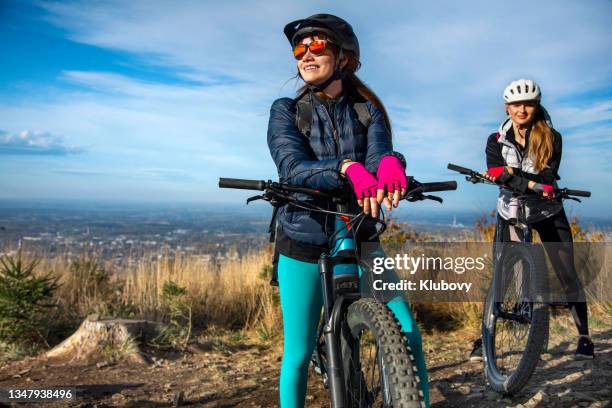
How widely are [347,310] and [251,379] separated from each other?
280 cm

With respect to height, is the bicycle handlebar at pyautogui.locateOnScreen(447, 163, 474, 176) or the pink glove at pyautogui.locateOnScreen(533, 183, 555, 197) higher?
the bicycle handlebar at pyautogui.locateOnScreen(447, 163, 474, 176)

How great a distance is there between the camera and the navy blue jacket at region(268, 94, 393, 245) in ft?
8.11

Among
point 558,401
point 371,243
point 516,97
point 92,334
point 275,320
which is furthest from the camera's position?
point 275,320

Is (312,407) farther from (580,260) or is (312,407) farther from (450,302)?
(580,260)

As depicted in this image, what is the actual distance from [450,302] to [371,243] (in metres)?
4.45

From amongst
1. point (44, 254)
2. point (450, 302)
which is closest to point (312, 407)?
point (450, 302)

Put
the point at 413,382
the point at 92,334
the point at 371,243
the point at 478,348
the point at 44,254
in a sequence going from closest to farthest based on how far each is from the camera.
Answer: the point at 413,382
the point at 371,243
the point at 478,348
the point at 92,334
the point at 44,254

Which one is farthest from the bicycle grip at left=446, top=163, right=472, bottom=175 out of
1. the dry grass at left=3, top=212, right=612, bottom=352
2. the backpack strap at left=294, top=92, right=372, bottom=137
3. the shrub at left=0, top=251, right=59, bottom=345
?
the shrub at left=0, top=251, right=59, bottom=345

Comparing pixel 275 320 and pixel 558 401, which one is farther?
pixel 275 320

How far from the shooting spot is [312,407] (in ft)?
12.3

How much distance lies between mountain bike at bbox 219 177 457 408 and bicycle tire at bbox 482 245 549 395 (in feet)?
4.97

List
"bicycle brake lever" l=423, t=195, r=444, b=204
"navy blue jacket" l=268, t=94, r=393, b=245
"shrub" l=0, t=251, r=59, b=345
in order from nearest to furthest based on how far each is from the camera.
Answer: "bicycle brake lever" l=423, t=195, r=444, b=204 → "navy blue jacket" l=268, t=94, r=393, b=245 → "shrub" l=0, t=251, r=59, b=345

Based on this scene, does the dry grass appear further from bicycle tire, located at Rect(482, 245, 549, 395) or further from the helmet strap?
the helmet strap

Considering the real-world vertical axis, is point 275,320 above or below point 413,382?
below
